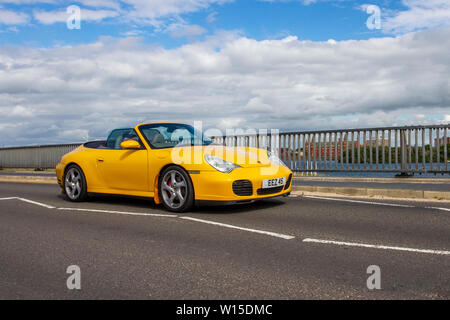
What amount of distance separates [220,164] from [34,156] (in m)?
22.1

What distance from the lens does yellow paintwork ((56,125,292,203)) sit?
22.5 ft

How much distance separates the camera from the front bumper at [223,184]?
22.3 feet

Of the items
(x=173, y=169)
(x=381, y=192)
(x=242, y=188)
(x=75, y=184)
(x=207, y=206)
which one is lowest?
(x=207, y=206)

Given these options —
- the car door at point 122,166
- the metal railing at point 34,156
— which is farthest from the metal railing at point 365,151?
the metal railing at point 34,156

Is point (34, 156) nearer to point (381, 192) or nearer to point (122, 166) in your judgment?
point (122, 166)

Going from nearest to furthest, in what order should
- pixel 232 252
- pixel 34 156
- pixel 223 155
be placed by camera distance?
pixel 232 252
pixel 223 155
pixel 34 156

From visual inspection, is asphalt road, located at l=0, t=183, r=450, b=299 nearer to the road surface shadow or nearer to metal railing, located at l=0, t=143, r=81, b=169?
the road surface shadow

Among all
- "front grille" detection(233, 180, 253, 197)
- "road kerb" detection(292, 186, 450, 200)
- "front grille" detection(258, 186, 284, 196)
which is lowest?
"road kerb" detection(292, 186, 450, 200)

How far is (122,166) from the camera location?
812 cm

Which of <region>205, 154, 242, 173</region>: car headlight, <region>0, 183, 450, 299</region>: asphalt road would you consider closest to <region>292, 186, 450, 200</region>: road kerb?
<region>0, 183, 450, 299</region>: asphalt road

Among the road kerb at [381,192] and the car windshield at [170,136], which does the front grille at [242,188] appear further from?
the road kerb at [381,192]

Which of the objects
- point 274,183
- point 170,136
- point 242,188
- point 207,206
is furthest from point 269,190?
point 170,136

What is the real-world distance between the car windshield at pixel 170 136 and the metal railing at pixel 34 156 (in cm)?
1565

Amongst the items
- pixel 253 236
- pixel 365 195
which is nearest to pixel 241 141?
pixel 365 195
